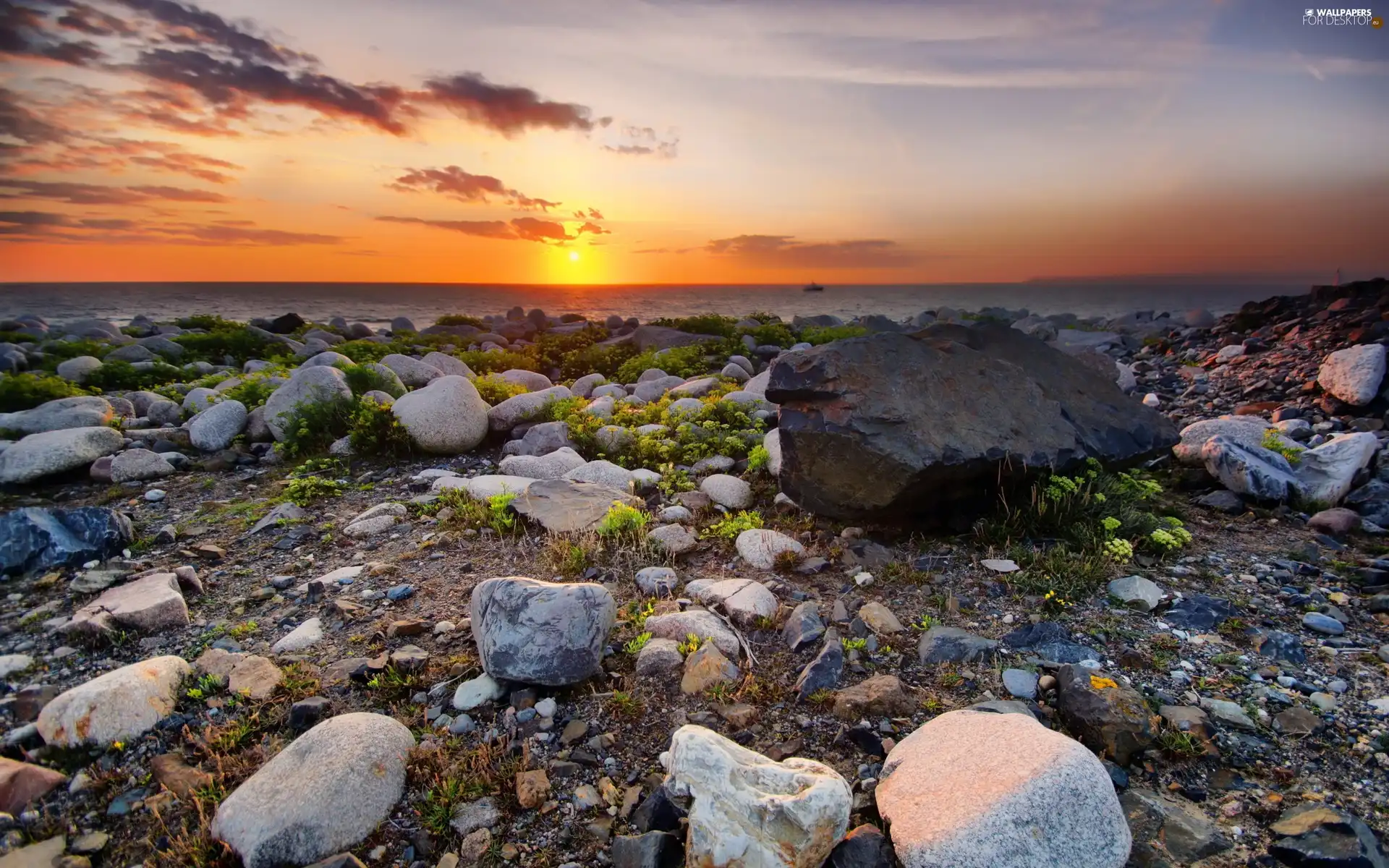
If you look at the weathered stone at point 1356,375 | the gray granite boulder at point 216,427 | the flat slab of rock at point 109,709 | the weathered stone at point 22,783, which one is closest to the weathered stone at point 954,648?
the flat slab of rock at point 109,709

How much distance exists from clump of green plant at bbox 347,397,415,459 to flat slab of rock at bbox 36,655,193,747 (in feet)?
15.0

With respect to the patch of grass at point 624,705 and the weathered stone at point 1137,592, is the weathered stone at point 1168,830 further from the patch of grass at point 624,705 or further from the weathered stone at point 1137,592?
the patch of grass at point 624,705

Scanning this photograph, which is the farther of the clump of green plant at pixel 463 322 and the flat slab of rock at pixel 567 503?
the clump of green plant at pixel 463 322

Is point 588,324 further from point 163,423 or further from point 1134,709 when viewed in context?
point 1134,709

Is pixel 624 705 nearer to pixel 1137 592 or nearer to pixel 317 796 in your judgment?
pixel 317 796

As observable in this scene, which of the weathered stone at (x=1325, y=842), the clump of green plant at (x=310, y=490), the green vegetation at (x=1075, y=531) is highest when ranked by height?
the green vegetation at (x=1075, y=531)

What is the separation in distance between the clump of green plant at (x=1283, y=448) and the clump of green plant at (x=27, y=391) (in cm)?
1585

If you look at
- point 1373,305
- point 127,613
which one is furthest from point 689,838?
point 1373,305

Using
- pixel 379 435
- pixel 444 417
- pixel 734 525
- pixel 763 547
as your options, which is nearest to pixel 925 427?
pixel 763 547

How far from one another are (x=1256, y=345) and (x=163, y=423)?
786 inches

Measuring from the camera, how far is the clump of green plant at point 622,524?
17.9 feet

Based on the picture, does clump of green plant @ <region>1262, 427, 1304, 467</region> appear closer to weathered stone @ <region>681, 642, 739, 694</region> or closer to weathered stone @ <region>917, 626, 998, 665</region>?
weathered stone @ <region>917, 626, 998, 665</region>

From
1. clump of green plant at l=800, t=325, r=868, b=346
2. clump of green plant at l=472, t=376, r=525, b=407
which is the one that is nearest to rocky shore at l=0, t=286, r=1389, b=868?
clump of green plant at l=472, t=376, r=525, b=407

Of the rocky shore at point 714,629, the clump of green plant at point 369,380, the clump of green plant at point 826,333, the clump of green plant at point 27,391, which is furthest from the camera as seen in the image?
the clump of green plant at point 826,333
